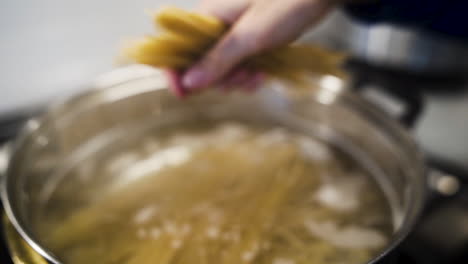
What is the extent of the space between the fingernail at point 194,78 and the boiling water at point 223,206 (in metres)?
0.15

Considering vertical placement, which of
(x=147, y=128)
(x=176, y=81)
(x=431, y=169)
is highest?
(x=176, y=81)

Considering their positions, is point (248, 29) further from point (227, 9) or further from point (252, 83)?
point (252, 83)

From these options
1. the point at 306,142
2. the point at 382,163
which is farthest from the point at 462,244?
the point at 306,142

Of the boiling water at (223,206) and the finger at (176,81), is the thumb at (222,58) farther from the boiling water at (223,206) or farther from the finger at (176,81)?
the boiling water at (223,206)

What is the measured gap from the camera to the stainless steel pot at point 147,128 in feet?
2.01

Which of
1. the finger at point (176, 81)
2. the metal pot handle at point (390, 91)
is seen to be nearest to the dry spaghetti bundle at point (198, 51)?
the finger at point (176, 81)

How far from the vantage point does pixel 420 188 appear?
1.71 feet

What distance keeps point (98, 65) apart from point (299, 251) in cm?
62

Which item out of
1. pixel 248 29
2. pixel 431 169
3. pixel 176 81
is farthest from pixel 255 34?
pixel 431 169

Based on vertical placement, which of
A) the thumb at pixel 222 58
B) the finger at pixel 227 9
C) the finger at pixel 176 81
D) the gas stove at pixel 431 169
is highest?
the finger at pixel 227 9

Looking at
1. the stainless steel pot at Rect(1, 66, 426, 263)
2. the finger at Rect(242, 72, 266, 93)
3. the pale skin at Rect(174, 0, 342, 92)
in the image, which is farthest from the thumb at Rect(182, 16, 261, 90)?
the stainless steel pot at Rect(1, 66, 426, 263)

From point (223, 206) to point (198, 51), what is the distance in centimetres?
20

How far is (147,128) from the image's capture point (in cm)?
80

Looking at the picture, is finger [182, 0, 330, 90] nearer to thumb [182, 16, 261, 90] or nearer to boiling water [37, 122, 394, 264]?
thumb [182, 16, 261, 90]
